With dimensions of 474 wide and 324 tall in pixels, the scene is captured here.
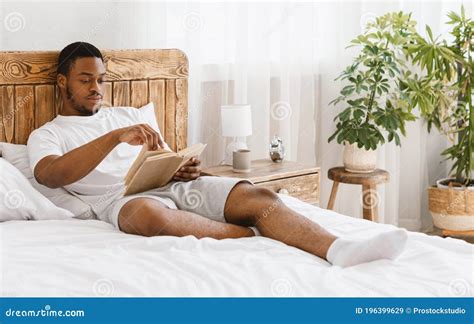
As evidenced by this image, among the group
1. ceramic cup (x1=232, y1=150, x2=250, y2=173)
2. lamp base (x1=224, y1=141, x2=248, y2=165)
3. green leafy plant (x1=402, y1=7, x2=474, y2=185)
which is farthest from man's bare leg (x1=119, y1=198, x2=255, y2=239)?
green leafy plant (x1=402, y1=7, x2=474, y2=185)

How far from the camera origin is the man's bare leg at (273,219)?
6.07ft

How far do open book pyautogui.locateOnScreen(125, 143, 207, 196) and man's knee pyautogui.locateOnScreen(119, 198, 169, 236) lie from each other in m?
A: 0.08

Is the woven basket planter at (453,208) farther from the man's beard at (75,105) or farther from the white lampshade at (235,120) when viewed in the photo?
the man's beard at (75,105)

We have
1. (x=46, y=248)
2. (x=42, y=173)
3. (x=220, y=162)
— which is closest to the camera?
(x=46, y=248)

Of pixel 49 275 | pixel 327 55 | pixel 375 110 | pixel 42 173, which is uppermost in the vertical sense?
pixel 327 55

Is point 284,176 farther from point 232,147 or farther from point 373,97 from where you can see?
point 373,97

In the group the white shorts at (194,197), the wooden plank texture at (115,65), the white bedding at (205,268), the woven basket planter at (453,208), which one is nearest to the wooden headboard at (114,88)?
the wooden plank texture at (115,65)

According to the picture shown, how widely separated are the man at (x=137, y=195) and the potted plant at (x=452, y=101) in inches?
59.4

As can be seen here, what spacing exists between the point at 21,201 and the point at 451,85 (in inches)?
92.8

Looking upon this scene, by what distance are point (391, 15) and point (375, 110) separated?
0.49 meters

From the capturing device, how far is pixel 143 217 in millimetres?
1998

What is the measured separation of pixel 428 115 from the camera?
11.9 ft

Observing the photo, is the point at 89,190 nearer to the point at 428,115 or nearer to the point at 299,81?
the point at 299,81

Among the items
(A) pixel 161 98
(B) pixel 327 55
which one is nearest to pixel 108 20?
(A) pixel 161 98
